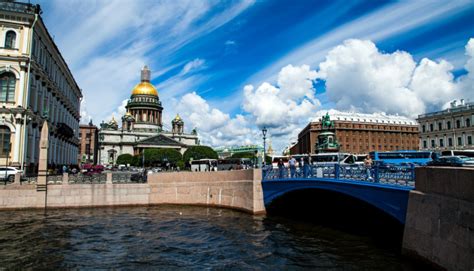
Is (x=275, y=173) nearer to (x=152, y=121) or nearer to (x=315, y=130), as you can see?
(x=315, y=130)

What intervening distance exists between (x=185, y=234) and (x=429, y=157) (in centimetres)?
2925

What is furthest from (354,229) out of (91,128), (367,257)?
(91,128)

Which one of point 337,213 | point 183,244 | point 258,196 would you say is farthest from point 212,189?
point 183,244

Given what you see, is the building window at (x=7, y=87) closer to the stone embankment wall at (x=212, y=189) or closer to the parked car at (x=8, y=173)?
the parked car at (x=8, y=173)

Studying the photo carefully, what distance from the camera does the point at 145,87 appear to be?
13138 centimetres

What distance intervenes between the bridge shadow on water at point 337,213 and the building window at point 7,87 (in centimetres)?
2582

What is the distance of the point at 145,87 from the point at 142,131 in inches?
689

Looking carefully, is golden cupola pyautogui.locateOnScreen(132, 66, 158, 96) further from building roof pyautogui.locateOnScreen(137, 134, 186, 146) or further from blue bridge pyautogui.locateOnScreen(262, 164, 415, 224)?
blue bridge pyautogui.locateOnScreen(262, 164, 415, 224)

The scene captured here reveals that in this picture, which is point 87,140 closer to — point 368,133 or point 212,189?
point 368,133

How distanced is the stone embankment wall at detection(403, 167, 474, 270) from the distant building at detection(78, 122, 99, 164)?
111 meters

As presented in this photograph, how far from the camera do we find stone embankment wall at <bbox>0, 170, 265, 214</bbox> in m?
25.9

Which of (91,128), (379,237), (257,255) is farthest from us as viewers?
(91,128)

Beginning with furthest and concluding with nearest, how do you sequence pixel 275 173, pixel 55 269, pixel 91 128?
pixel 91 128, pixel 275 173, pixel 55 269

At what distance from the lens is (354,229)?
19.2 m
